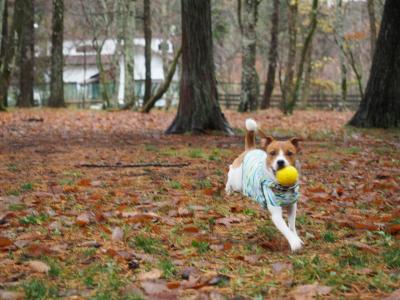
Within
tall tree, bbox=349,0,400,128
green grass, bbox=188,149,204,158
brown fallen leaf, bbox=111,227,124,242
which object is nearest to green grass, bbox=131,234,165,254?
brown fallen leaf, bbox=111,227,124,242

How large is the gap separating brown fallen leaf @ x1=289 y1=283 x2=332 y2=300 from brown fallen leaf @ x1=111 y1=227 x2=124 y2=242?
174cm

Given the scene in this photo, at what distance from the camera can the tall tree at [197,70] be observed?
42.8 feet

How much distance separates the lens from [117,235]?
198 inches

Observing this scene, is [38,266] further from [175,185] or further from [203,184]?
[203,184]

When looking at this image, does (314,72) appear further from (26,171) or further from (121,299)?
(121,299)

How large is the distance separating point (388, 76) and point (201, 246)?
11.0m

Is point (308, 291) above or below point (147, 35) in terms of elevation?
below

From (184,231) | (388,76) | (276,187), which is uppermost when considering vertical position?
(388,76)

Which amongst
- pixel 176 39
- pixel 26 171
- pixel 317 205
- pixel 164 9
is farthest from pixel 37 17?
pixel 317 205

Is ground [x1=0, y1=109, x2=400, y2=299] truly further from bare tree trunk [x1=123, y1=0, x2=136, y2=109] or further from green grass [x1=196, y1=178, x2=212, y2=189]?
bare tree trunk [x1=123, y1=0, x2=136, y2=109]

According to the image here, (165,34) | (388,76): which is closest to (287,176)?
(388,76)

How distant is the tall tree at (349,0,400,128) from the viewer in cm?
1459

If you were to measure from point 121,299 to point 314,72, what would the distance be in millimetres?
55172

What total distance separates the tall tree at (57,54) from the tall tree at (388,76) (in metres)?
16.7
